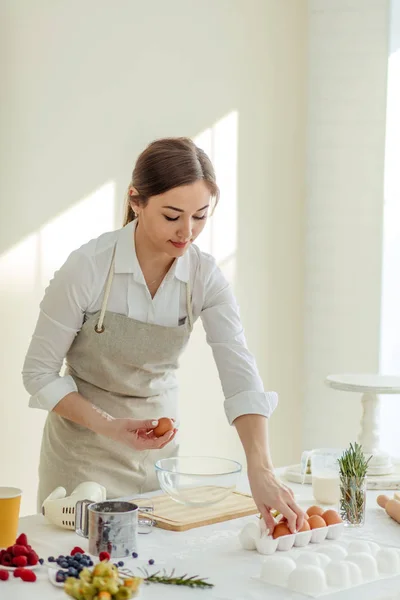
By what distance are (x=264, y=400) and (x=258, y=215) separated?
2218mm

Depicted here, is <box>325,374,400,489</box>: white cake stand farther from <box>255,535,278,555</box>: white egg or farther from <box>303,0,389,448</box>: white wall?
<box>303,0,389,448</box>: white wall

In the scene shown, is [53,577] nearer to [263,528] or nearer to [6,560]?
[6,560]

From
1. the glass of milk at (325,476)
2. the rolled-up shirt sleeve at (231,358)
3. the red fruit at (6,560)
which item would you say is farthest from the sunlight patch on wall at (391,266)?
the red fruit at (6,560)

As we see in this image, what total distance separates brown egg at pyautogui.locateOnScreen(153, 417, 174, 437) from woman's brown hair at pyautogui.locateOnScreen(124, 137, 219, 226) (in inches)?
21.5

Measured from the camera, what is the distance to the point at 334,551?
167 cm

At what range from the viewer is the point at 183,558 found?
5.54 feet

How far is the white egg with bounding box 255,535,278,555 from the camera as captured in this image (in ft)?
5.62

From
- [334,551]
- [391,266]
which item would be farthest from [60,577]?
[391,266]

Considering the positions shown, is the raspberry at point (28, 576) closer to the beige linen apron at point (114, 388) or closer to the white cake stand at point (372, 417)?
the beige linen apron at point (114, 388)

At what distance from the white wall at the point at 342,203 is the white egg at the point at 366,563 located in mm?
2541

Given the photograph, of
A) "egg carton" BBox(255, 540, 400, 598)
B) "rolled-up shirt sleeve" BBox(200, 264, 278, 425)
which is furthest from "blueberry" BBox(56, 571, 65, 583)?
"rolled-up shirt sleeve" BBox(200, 264, 278, 425)

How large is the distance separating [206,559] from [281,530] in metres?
0.17

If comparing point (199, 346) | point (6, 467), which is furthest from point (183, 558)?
point (199, 346)

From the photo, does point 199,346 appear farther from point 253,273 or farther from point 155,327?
point 155,327
